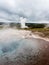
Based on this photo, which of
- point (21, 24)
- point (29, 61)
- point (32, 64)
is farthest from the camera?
point (21, 24)

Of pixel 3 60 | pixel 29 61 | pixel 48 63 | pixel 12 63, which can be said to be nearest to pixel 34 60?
pixel 29 61

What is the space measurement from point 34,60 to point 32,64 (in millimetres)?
1692

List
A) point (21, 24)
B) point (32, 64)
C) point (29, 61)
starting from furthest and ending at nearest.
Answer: point (21, 24)
point (29, 61)
point (32, 64)

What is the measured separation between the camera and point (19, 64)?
18656 millimetres

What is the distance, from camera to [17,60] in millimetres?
20250

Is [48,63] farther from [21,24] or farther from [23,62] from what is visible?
[21,24]

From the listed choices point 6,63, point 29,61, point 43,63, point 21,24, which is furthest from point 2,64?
point 21,24

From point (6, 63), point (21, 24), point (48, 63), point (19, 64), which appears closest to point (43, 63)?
point (48, 63)

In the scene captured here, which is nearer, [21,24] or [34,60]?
[34,60]

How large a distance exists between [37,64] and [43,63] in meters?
1.15

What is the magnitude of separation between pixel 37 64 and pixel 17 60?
3.38 meters

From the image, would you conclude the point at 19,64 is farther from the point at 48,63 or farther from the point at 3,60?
the point at 48,63

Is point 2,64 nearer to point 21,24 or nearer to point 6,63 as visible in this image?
point 6,63

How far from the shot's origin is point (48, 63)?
19.2 metres
